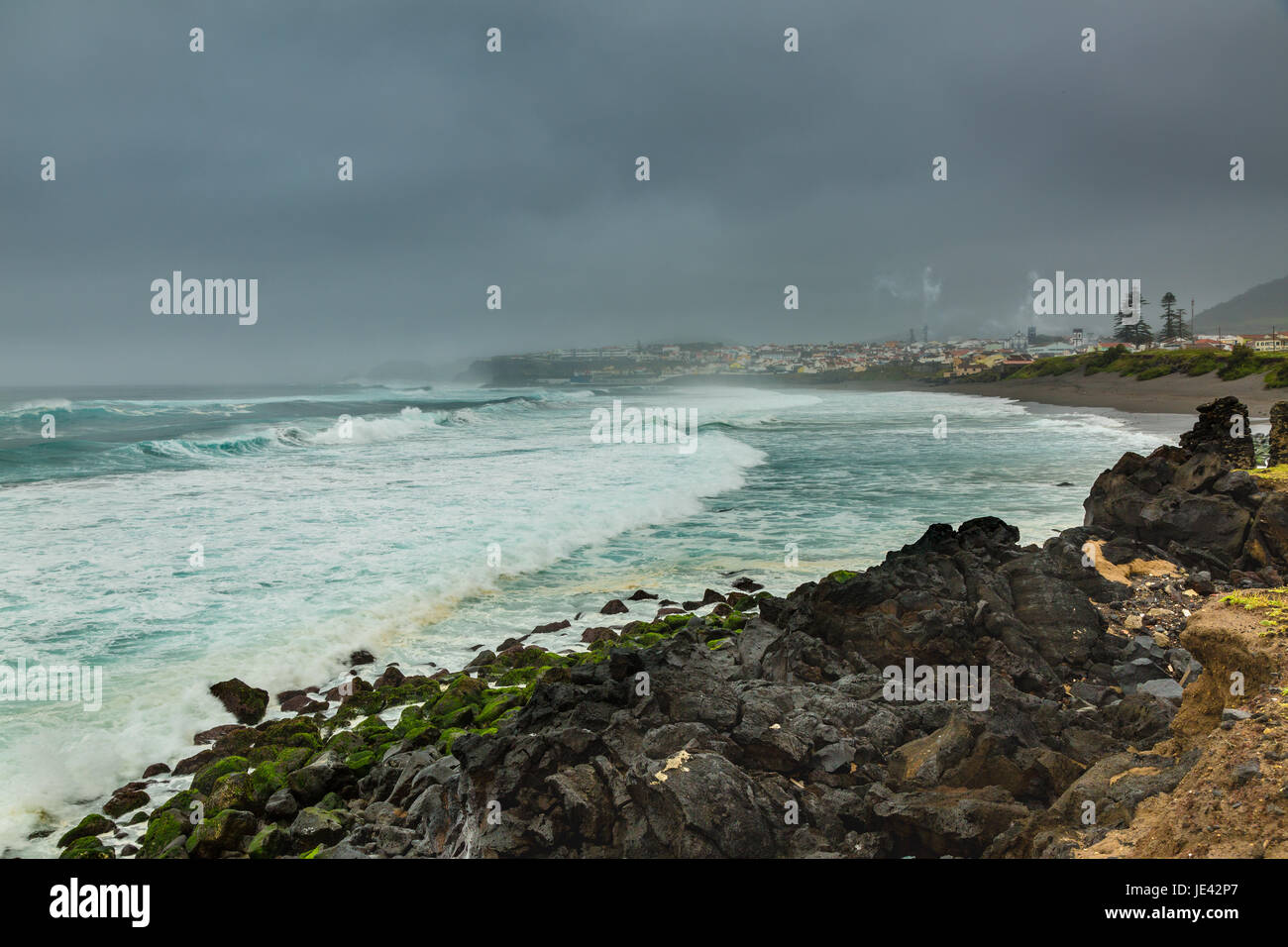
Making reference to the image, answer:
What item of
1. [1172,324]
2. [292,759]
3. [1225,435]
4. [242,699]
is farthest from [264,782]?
[1172,324]

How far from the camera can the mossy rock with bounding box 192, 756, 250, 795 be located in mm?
6219

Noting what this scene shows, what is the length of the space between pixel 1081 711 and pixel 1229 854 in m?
3.02

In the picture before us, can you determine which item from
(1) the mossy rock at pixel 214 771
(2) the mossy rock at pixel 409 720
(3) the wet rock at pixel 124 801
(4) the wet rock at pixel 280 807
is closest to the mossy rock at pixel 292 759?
(1) the mossy rock at pixel 214 771

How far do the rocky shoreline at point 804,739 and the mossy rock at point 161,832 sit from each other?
0.03 metres

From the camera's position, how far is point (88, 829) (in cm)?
571

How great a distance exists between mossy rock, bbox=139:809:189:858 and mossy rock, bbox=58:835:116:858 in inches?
9.0

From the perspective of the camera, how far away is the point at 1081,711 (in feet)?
19.3

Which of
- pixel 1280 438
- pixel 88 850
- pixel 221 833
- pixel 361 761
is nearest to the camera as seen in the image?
pixel 221 833

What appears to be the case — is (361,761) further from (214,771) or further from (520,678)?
(520,678)

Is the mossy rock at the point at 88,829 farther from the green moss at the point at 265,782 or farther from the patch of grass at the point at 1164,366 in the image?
the patch of grass at the point at 1164,366

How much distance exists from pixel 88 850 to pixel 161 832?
0.53m

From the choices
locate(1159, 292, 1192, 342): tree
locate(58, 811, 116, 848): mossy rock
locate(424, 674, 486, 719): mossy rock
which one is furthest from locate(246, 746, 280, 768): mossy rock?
locate(1159, 292, 1192, 342): tree

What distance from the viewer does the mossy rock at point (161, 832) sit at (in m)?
5.31

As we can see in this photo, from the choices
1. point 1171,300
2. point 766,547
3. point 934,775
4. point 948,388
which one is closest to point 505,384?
point 948,388
